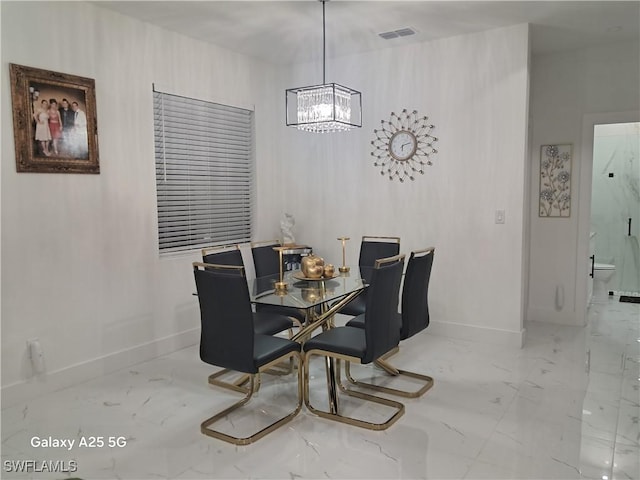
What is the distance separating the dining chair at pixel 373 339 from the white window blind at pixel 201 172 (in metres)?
1.95

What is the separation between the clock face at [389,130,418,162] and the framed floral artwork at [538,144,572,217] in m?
1.43

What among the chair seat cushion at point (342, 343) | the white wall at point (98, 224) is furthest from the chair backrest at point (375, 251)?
the white wall at point (98, 224)

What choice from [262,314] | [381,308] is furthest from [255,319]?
[381,308]

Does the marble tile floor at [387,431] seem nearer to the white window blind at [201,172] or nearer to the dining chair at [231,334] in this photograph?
the dining chair at [231,334]

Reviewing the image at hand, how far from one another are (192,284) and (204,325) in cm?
172

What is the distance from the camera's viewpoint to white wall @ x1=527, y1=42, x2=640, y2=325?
469 centimetres

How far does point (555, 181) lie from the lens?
198 inches

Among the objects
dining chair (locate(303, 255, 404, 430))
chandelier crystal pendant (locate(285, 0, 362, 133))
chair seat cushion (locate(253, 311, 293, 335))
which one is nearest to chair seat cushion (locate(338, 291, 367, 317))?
chair seat cushion (locate(253, 311, 293, 335))

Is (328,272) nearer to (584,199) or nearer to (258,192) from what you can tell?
(258,192)

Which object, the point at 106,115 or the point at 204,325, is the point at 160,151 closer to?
the point at 106,115

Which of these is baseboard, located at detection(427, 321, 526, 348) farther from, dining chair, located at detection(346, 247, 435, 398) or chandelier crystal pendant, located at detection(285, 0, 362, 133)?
chandelier crystal pendant, located at detection(285, 0, 362, 133)

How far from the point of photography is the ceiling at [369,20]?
363 centimetres

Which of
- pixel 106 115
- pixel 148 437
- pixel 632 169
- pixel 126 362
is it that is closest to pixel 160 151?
pixel 106 115
